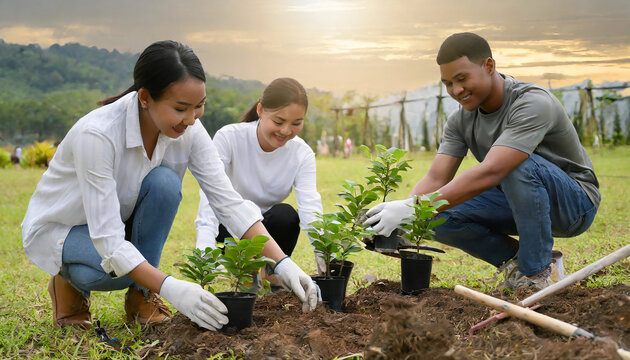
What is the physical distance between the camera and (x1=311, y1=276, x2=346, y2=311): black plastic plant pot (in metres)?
2.21

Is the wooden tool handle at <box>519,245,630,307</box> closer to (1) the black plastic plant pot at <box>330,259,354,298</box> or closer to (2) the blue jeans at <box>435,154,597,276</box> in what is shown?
(2) the blue jeans at <box>435,154,597,276</box>

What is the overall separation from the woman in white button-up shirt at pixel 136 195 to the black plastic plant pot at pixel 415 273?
0.55 meters

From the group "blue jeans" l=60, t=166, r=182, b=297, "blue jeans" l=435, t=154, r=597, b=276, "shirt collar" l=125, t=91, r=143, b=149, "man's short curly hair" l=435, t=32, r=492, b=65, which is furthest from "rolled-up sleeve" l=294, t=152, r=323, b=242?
"shirt collar" l=125, t=91, r=143, b=149

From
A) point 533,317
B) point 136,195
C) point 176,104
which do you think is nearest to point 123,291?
point 136,195

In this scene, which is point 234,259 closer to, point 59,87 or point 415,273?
point 415,273

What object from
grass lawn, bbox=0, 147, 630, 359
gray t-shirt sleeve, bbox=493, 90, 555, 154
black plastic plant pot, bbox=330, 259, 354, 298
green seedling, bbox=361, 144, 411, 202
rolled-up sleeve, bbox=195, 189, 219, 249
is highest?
gray t-shirt sleeve, bbox=493, 90, 555, 154

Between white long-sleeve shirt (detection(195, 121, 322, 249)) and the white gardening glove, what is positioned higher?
white long-sleeve shirt (detection(195, 121, 322, 249))

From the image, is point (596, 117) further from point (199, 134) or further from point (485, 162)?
point (199, 134)

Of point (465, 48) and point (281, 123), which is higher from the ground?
point (465, 48)

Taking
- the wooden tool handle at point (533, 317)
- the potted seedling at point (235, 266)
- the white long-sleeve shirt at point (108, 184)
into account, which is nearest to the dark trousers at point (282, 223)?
the white long-sleeve shirt at point (108, 184)

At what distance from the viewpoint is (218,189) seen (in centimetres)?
228

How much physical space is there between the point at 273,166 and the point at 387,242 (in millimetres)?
866

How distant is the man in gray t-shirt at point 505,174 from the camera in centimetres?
250

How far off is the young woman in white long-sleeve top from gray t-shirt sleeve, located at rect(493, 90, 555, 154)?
3.41 ft
